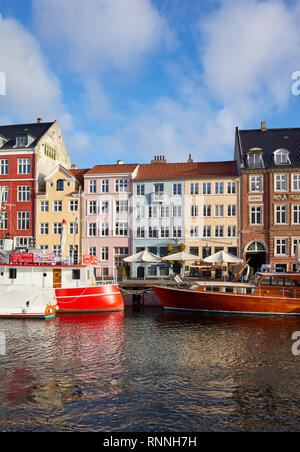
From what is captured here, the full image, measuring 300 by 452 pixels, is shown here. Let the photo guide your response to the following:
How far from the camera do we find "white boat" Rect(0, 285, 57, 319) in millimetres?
27594

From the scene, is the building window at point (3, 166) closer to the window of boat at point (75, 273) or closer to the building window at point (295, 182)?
the window of boat at point (75, 273)

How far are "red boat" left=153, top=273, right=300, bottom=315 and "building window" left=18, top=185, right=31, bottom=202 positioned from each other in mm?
27620

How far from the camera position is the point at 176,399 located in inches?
523

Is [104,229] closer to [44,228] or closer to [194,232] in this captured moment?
[44,228]

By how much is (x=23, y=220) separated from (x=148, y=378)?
3804 cm

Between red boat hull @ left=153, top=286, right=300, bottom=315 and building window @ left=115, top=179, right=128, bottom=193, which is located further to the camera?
building window @ left=115, top=179, right=128, bottom=193

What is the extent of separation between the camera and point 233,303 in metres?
29.8

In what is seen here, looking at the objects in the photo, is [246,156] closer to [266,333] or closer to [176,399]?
[266,333]

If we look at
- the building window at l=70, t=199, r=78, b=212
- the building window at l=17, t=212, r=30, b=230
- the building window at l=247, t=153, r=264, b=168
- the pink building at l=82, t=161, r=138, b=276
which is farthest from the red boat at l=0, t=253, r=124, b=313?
the building window at l=247, t=153, r=264, b=168

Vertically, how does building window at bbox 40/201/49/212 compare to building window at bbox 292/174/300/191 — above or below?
below

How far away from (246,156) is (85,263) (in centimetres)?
2436

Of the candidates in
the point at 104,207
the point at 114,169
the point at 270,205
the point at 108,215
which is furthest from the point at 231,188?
the point at 104,207

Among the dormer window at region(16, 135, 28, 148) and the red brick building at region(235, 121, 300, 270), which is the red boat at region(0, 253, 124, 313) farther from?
the dormer window at region(16, 135, 28, 148)

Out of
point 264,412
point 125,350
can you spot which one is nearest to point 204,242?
point 125,350
